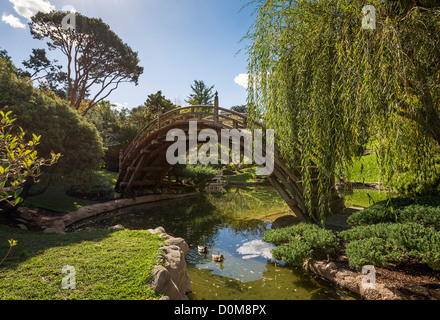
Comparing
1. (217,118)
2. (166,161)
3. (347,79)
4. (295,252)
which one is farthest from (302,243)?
(166,161)

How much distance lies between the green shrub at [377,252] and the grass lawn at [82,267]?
3.82m

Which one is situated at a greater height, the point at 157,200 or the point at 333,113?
the point at 333,113

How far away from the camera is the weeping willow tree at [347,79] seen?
347 cm

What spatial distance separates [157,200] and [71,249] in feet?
37.3

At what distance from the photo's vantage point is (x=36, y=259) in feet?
14.4

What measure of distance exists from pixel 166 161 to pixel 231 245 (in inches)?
387

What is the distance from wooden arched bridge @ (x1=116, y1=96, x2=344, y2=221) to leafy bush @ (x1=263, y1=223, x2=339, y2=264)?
5.91 ft

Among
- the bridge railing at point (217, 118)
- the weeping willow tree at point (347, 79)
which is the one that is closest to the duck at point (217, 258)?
the weeping willow tree at point (347, 79)

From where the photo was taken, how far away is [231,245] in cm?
812

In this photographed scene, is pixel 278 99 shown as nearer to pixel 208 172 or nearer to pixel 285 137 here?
pixel 285 137

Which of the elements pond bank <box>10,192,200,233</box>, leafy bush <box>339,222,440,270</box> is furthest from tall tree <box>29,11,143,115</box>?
leafy bush <box>339,222,440,270</box>

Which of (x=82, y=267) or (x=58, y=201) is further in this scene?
(x=58, y=201)

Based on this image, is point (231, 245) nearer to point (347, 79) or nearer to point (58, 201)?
point (347, 79)
